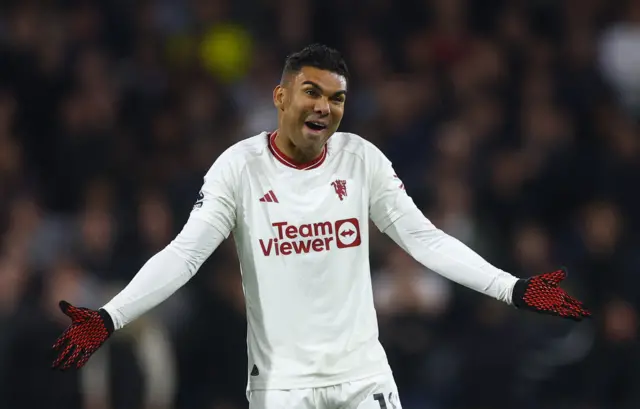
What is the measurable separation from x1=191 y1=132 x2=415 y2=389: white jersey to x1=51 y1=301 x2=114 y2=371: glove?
24.0 inches

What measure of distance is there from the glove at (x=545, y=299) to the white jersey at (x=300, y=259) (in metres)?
0.60

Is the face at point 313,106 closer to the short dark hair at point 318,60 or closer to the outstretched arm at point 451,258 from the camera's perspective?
the short dark hair at point 318,60

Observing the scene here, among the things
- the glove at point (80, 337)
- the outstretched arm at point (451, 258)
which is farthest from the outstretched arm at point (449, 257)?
the glove at point (80, 337)

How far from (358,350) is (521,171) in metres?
5.40

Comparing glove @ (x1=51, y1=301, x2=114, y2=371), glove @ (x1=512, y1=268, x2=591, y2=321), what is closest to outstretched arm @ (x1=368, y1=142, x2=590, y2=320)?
glove @ (x1=512, y1=268, x2=591, y2=321)

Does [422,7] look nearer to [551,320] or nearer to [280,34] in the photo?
[280,34]

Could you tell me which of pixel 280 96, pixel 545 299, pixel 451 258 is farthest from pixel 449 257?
pixel 280 96

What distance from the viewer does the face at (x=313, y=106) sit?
4.95m

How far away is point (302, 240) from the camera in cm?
496

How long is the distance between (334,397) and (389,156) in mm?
5351

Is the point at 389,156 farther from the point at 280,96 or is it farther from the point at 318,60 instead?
the point at 318,60

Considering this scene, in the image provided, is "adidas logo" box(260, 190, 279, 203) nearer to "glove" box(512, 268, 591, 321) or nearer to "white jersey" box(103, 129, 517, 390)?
"white jersey" box(103, 129, 517, 390)

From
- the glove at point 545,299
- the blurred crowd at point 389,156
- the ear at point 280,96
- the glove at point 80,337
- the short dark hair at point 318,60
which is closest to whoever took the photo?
the glove at point 80,337

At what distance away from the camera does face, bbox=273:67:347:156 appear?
4.95m
